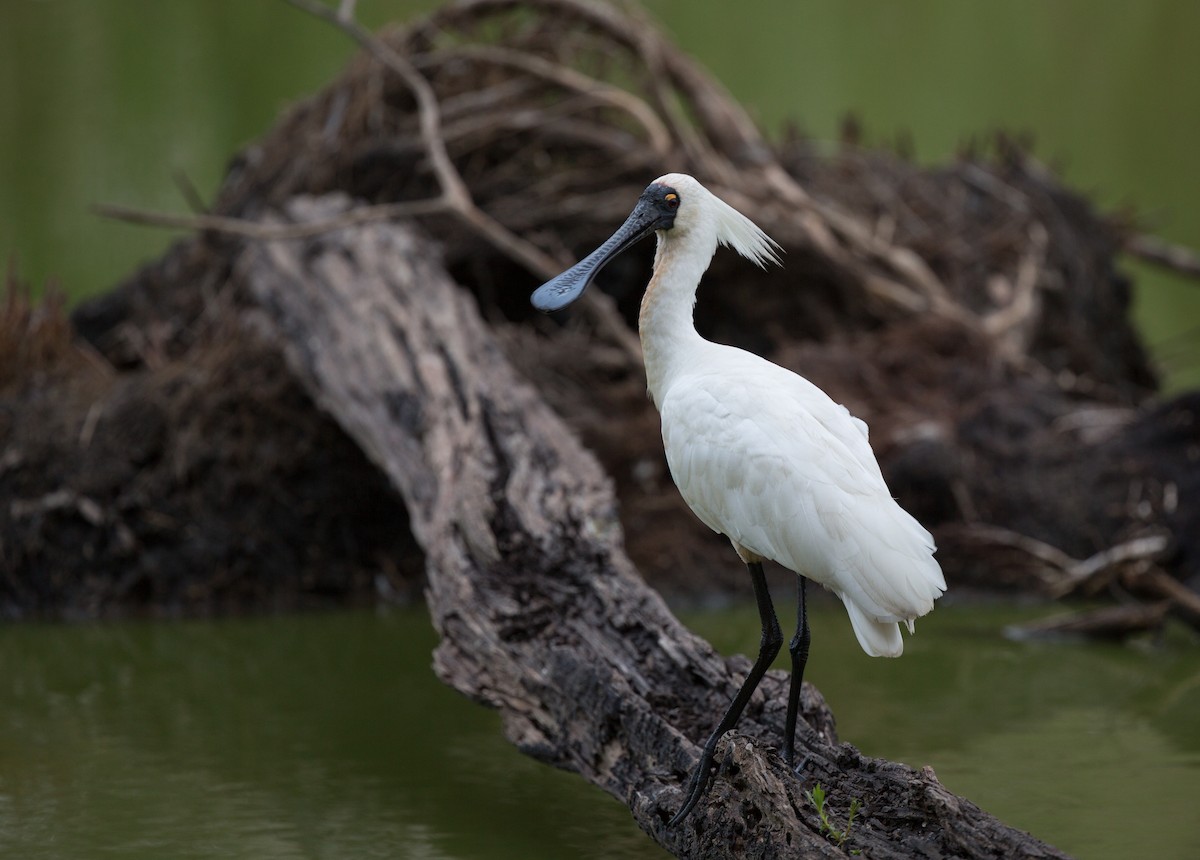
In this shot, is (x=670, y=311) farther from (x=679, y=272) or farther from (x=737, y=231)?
(x=737, y=231)

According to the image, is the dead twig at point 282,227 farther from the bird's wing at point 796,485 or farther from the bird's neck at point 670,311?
the bird's wing at point 796,485

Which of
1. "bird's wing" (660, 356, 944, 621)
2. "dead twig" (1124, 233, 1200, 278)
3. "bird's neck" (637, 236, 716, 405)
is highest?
"dead twig" (1124, 233, 1200, 278)

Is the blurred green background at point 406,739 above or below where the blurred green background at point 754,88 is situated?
below

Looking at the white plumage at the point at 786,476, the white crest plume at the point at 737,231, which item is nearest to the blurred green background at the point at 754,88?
the white crest plume at the point at 737,231

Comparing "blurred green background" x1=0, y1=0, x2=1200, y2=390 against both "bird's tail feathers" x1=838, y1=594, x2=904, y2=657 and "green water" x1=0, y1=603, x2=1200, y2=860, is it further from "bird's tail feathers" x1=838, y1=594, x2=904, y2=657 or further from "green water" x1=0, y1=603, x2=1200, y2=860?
"bird's tail feathers" x1=838, y1=594, x2=904, y2=657

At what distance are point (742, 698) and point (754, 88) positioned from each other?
1452 cm

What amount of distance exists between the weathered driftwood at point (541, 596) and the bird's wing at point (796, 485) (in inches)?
15.6

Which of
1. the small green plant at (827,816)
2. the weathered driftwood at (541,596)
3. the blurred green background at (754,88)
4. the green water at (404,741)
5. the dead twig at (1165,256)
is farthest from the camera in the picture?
the blurred green background at (754,88)

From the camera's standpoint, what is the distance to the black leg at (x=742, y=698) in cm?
322

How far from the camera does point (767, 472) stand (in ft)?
11.0

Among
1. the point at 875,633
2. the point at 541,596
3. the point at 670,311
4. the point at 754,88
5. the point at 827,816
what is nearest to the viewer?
the point at 827,816

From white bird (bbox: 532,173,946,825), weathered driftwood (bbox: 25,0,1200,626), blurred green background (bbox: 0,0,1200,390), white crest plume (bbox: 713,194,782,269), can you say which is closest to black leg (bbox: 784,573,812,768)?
white bird (bbox: 532,173,946,825)

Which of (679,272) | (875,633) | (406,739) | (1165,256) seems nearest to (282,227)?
(406,739)

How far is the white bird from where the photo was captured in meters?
3.19
